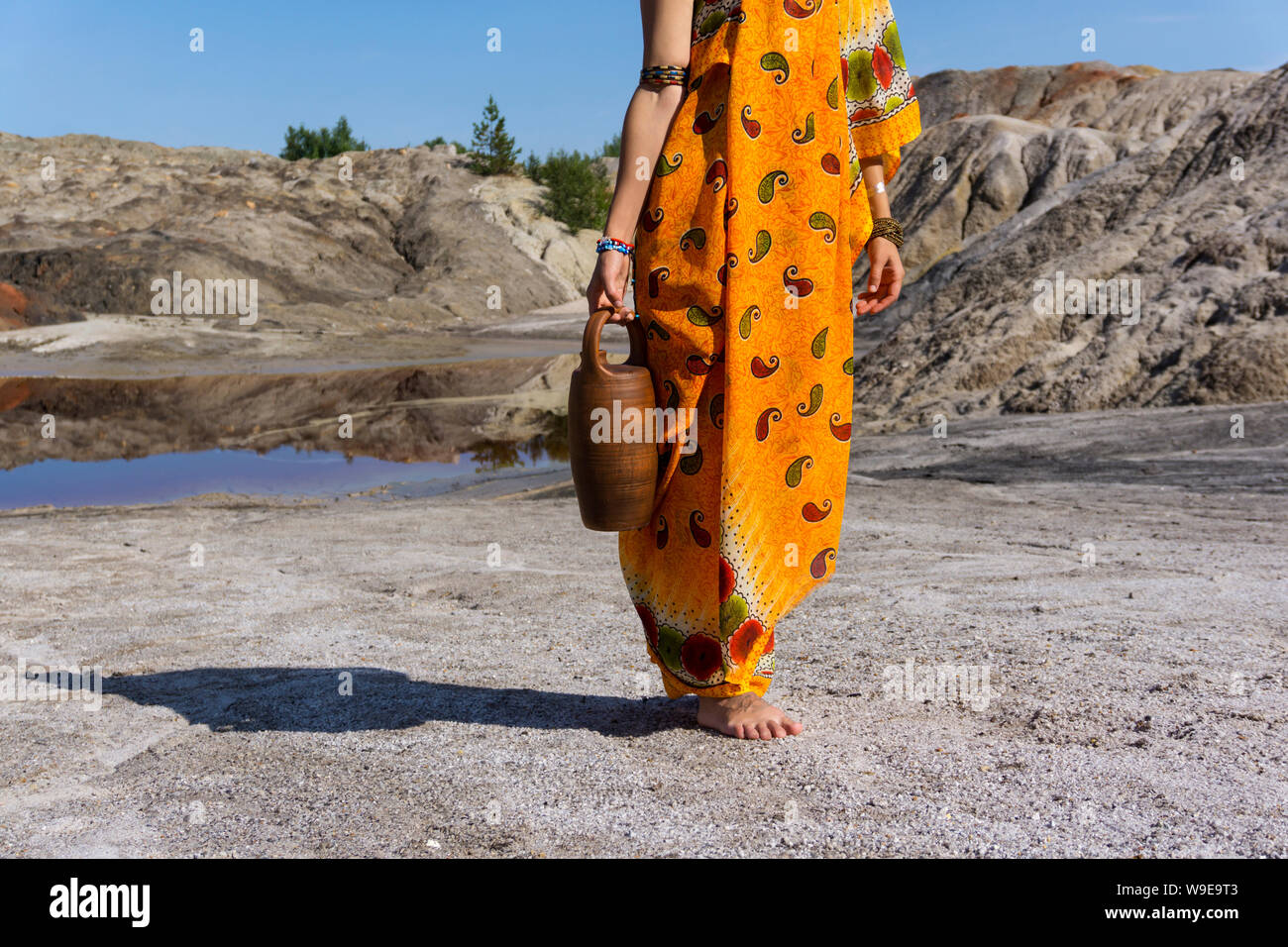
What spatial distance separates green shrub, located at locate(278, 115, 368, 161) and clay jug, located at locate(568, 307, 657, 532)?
5898 centimetres

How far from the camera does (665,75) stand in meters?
2.38

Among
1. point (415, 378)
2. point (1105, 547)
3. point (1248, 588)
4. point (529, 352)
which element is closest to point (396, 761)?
point (1248, 588)

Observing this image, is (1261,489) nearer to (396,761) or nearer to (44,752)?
(396,761)

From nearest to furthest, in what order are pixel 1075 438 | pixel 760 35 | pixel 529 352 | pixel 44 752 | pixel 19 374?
pixel 760 35 → pixel 44 752 → pixel 1075 438 → pixel 19 374 → pixel 529 352

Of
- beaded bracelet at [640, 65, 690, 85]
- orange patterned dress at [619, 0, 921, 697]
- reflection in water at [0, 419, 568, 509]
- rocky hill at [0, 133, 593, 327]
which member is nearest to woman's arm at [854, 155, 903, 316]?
orange patterned dress at [619, 0, 921, 697]

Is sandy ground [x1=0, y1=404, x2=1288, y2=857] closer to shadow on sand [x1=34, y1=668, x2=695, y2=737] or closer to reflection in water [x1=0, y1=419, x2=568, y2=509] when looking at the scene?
shadow on sand [x1=34, y1=668, x2=695, y2=737]

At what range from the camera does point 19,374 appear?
21.6 metres

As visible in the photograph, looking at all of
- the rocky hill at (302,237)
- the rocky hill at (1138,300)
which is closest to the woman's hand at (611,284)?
the rocky hill at (1138,300)

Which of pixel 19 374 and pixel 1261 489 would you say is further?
pixel 19 374

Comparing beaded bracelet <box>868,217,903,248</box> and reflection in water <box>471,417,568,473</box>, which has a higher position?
beaded bracelet <box>868,217,903,248</box>

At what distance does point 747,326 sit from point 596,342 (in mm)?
349

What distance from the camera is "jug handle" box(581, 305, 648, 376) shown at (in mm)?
2266

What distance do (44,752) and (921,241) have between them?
2943 cm

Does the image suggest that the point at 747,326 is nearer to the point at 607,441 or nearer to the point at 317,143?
the point at 607,441
